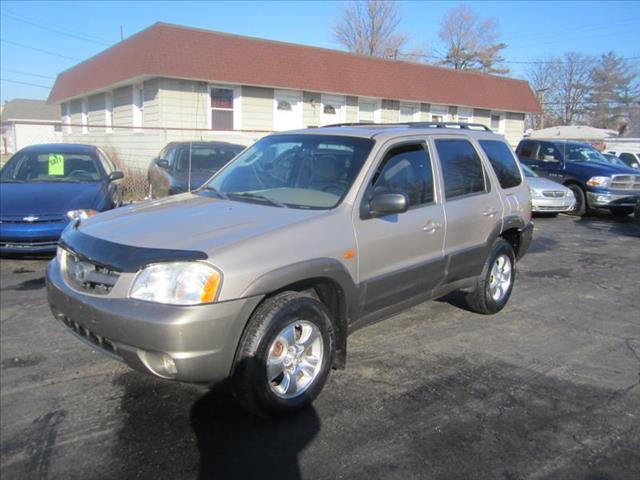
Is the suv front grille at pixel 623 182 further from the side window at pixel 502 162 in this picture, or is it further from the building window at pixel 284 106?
the building window at pixel 284 106

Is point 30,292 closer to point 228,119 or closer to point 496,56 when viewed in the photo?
point 228,119

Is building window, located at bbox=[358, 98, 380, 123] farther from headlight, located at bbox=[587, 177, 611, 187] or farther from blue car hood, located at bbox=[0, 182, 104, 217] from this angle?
blue car hood, located at bbox=[0, 182, 104, 217]

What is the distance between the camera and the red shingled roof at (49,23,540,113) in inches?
574

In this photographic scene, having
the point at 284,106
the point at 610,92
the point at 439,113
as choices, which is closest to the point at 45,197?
the point at 284,106

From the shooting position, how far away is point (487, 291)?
5215 mm

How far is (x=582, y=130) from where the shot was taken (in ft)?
121

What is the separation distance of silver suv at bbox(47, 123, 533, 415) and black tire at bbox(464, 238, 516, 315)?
2 centimetres

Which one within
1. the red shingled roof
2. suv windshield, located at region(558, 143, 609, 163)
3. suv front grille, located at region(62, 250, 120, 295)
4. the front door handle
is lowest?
suv front grille, located at region(62, 250, 120, 295)

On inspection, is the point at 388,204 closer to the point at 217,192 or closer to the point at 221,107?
the point at 217,192

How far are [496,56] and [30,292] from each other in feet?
166

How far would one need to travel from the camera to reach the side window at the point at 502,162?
538 centimetres

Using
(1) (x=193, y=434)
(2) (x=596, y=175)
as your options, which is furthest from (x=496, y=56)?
(1) (x=193, y=434)

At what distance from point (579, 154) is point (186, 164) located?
10.7 m

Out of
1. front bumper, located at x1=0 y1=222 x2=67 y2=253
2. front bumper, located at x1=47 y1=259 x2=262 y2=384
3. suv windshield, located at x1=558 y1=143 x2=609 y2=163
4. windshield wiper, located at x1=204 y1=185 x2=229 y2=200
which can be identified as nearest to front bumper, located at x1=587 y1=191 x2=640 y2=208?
suv windshield, located at x1=558 y1=143 x2=609 y2=163
